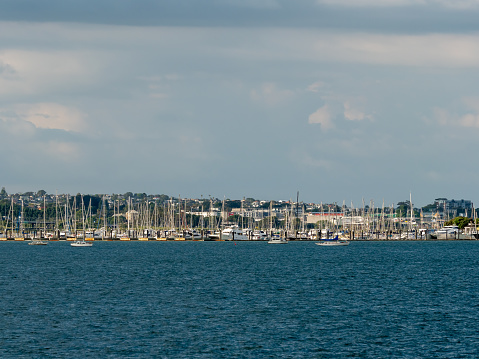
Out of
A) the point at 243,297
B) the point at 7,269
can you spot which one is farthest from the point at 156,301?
the point at 7,269

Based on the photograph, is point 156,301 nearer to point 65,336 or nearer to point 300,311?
point 300,311

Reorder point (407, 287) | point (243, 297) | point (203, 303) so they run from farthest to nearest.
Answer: point (407, 287) → point (243, 297) → point (203, 303)

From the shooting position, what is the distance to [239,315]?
206ft

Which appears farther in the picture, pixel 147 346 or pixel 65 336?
pixel 65 336

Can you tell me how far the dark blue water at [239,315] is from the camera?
48219 mm

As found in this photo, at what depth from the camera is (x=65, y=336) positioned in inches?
2042

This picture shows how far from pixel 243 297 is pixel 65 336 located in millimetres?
27148

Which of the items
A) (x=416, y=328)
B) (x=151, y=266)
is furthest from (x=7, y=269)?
(x=416, y=328)

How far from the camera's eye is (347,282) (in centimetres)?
9394

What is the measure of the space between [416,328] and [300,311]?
39.4 ft

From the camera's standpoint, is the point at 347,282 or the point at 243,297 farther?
the point at 347,282

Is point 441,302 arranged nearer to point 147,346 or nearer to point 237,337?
point 237,337

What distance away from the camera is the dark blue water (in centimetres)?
4822

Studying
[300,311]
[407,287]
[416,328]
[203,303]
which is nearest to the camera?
[416,328]
